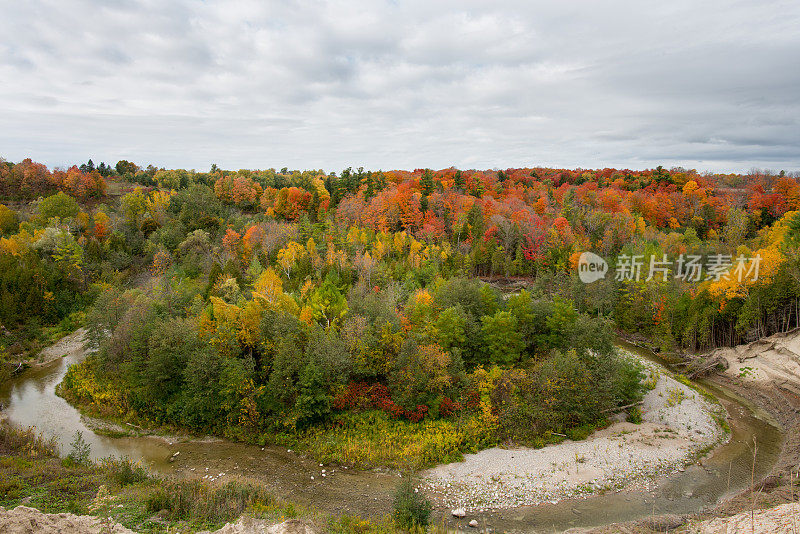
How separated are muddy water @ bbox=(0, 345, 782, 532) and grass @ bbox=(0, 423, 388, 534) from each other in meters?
3.23

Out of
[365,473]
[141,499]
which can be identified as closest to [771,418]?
[365,473]

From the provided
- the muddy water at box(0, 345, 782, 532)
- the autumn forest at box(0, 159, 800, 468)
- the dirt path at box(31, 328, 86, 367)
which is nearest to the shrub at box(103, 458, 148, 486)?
the muddy water at box(0, 345, 782, 532)

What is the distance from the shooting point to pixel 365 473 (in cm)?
2439

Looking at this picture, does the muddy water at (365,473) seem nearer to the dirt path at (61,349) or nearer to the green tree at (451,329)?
the dirt path at (61,349)

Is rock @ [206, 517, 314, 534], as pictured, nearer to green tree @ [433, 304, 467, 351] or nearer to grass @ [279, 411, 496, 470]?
grass @ [279, 411, 496, 470]

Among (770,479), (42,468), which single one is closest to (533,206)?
(770,479)

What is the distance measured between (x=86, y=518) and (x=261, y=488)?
759 centimetres

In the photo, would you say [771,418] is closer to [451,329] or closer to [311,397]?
[451,329]

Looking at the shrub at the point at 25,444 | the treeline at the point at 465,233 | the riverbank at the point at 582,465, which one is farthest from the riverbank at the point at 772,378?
the shrub at the point at 25,444

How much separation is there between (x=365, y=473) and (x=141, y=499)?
11813mm

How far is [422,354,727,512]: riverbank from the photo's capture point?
21594mm

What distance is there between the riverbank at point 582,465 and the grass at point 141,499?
19.9 ft

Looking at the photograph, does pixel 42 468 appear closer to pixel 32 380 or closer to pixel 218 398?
pixel 218 398

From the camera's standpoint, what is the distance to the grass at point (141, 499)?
15.7m
